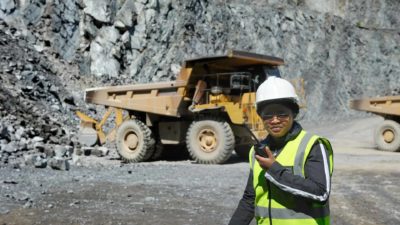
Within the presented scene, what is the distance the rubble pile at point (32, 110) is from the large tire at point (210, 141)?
275 centimetres

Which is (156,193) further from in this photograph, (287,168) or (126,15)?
(126,15)

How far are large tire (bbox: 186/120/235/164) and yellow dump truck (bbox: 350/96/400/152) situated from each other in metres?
6.29

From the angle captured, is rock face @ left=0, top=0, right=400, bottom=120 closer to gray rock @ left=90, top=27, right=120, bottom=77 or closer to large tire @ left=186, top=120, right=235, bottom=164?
gray rock @ left=90, top=27, right=120, bottom=77

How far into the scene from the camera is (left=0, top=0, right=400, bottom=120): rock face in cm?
2292

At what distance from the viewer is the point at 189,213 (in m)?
6.32

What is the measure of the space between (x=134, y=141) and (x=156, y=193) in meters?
4.95

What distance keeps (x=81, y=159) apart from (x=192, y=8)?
1682 cm

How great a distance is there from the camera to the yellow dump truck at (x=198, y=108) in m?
11.4

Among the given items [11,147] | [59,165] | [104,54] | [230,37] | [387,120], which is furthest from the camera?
[230,37]

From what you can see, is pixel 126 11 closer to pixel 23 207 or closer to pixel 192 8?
pixel 192 8

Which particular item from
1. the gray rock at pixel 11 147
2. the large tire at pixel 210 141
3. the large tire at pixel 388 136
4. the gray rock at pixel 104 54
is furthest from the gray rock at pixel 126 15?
the gray rock at pixel 11 147

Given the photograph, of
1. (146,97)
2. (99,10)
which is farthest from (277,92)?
(99,10)

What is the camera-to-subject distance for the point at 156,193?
7.69 metres

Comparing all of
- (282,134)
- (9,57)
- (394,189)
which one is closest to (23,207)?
(282,134)
